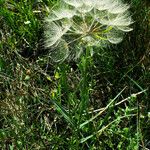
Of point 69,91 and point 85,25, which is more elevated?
point 85,25

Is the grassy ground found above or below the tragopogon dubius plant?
below

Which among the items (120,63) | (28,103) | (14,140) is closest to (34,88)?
(28,103)

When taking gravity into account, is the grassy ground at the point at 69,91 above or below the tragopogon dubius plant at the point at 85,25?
below

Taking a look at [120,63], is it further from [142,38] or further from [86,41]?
[86,41]
